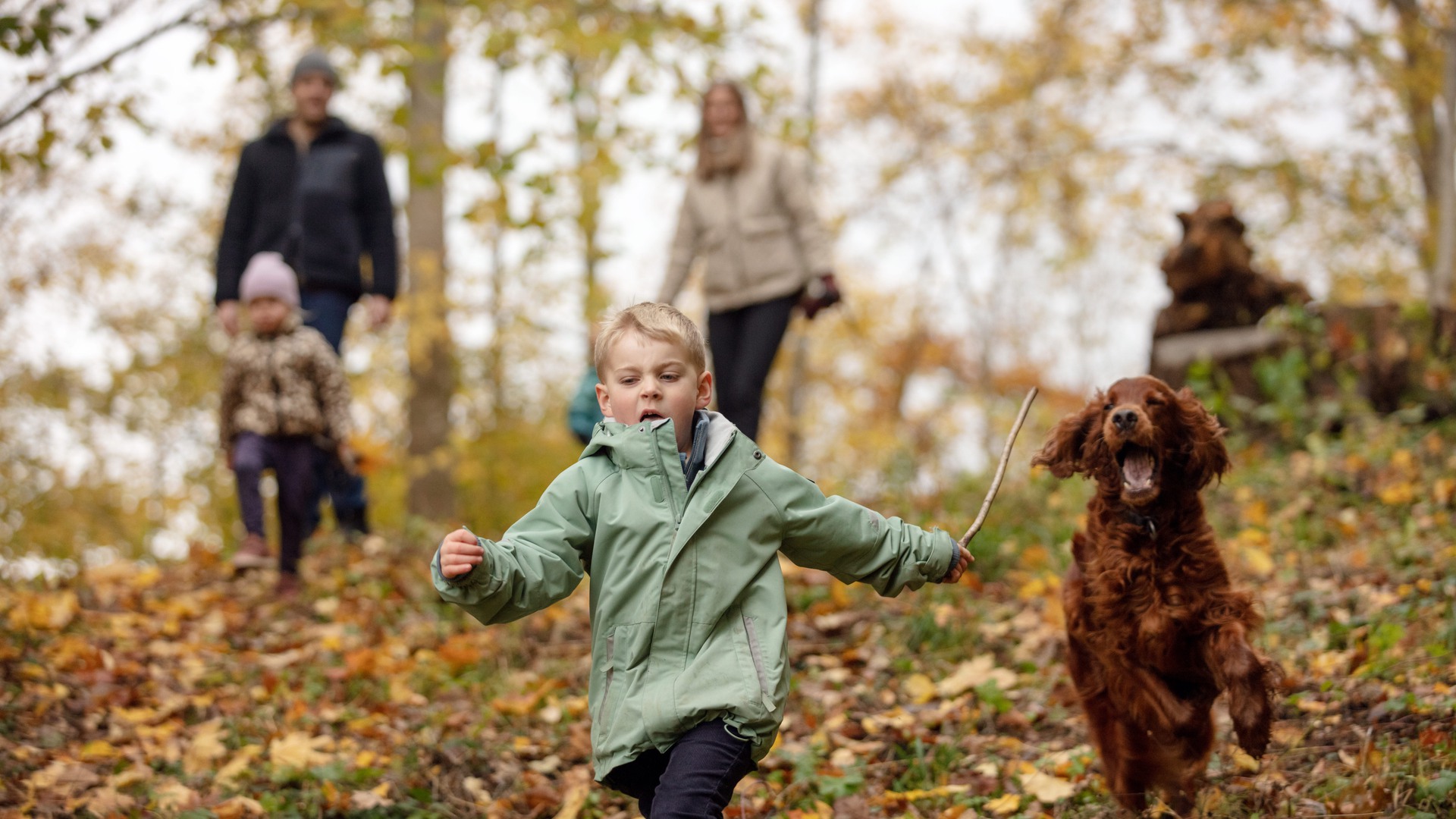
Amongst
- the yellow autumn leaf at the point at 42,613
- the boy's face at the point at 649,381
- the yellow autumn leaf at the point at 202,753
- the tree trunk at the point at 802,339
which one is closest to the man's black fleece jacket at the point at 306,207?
the yellow autumn leaf at the point at 42,613

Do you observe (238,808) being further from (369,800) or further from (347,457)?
(347,457)

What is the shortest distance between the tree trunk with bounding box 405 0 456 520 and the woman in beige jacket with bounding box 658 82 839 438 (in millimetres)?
4378

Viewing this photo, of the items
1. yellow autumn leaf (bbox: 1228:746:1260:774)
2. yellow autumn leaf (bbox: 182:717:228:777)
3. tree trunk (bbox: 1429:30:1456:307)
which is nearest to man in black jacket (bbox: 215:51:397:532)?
yellow autumn leaf (bbox: 182:717:228:777)

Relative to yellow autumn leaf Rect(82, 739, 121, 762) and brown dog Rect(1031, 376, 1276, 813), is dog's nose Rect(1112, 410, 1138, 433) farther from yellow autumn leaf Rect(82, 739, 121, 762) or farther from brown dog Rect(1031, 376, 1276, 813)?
yellow autumn leaf Rect(82, 739, 121, 762)

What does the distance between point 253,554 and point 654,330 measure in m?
4.23

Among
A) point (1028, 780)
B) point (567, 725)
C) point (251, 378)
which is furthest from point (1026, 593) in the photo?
point (251, 378)

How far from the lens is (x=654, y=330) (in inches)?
113

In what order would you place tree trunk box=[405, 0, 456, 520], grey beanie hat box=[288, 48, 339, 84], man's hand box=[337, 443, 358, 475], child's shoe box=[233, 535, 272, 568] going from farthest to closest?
1. tree trunk box=[405, 0, 456, 520]
2. grey beanie hat box=[288, 48, 339, 84]
3. man's hand box=[337, 443, 358, 475]
4. child's shoe box=[233, 535, 272, 568]

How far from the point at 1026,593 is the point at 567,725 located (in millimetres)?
2318

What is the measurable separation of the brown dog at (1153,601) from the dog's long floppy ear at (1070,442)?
0.15ft

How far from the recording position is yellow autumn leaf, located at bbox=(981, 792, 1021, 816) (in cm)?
356

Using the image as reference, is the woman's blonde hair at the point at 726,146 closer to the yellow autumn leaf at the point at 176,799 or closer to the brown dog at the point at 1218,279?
the brown dog at the point at 1218,279

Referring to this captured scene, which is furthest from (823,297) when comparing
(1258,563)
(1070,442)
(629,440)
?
(629,440)

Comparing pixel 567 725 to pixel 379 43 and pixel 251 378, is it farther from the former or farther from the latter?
pixel 379 43
